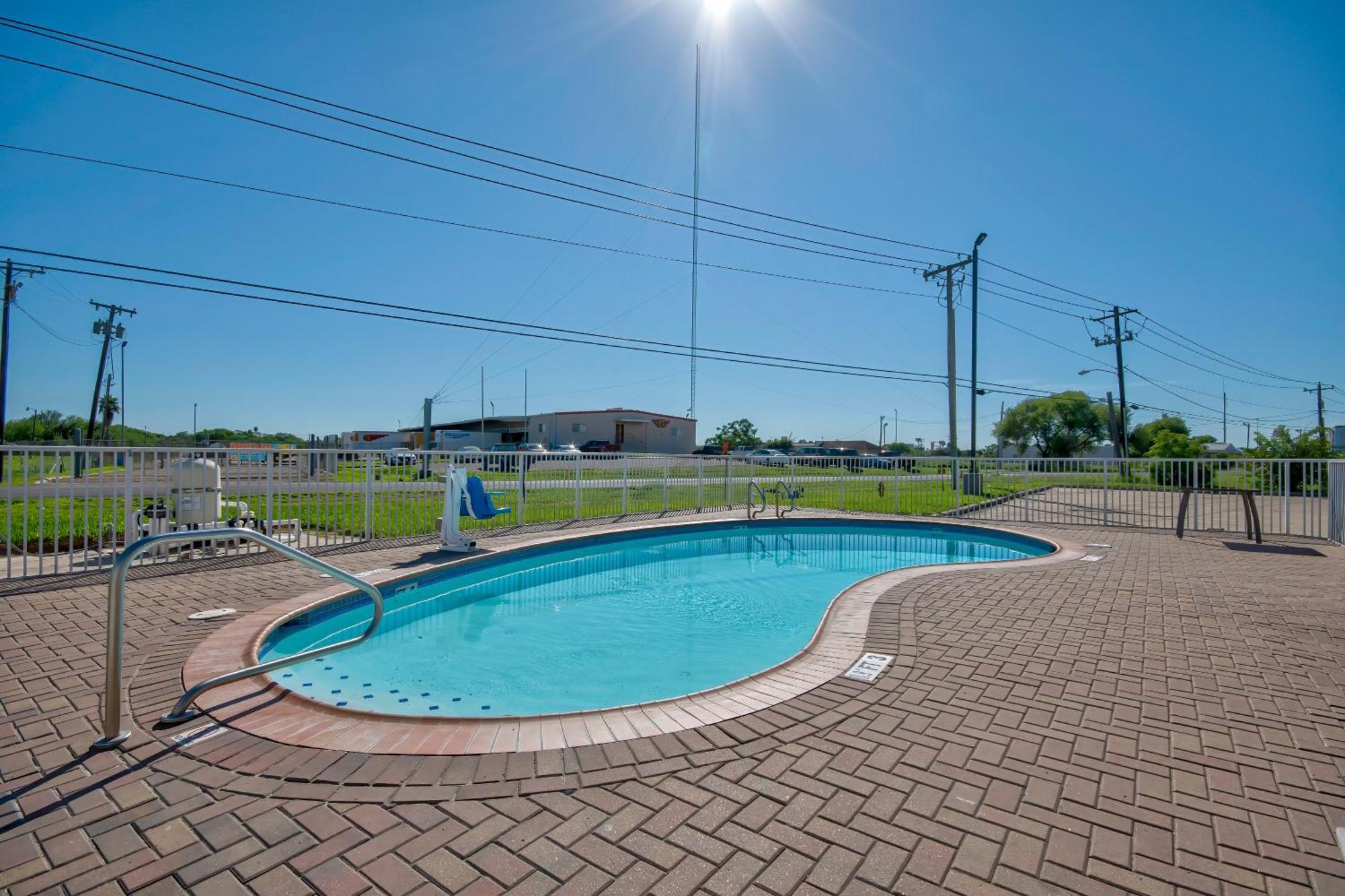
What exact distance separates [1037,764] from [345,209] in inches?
601

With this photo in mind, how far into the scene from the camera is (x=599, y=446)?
146 ft

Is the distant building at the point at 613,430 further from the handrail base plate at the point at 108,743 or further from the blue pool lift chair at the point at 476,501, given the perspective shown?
the handrail base plate at the point at 108,743

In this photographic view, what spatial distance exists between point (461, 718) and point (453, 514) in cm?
525

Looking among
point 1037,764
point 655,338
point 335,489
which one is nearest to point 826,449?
point 655,338

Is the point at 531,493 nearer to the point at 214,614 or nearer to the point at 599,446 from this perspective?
the point at 214,614

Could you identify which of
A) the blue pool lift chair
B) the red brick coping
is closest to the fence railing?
the blue pool lift chair

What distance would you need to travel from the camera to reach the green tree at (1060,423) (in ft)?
167

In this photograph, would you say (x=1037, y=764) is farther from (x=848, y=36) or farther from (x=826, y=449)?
(x=826, y=449)

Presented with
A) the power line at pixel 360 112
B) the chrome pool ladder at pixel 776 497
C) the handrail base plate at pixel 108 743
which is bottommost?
the handrail base plate at pixel 108 743

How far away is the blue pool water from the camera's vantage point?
429 cm

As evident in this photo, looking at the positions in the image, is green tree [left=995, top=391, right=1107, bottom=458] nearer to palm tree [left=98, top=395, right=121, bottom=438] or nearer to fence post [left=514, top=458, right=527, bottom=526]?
fence post [left=514, top=458, right=527, bottom=526]

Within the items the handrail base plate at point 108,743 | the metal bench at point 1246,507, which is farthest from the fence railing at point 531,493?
the handrail base plate at point 108,743

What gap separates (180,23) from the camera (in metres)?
9.62

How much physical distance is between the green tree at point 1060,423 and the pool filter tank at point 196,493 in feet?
186
